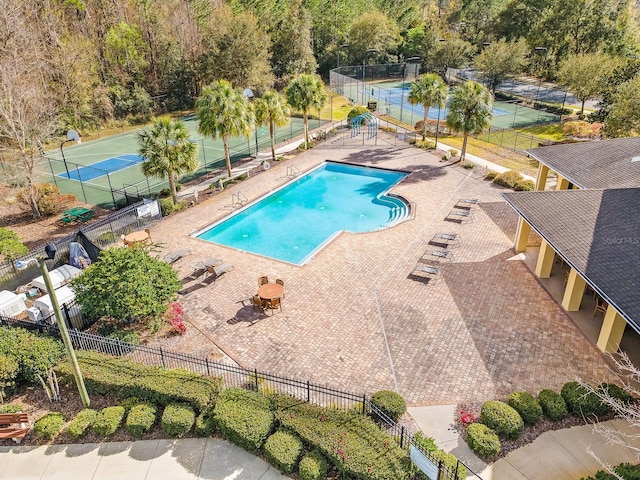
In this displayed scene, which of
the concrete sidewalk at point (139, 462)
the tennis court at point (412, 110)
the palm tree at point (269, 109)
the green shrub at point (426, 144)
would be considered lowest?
the concrete sidewalk at point (139, 462)

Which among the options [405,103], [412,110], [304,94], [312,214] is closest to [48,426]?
[312,214]

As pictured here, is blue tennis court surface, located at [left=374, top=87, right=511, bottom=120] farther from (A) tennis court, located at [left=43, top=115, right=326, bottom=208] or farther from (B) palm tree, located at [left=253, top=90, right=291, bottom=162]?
(B) palm tree, located at [left=253, top=90, right=291, bottom=162]

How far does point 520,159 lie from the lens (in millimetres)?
36906

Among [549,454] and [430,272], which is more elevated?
[430,272]

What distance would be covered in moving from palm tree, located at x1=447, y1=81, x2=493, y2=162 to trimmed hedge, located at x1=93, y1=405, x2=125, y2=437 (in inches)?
1162

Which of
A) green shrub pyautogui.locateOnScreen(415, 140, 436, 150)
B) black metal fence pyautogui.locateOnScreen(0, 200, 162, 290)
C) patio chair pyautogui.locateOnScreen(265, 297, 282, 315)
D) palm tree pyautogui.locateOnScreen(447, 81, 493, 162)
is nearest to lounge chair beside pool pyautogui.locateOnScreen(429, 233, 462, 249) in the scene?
patio chair pyautogui.locateOnScreen(265, 297, 282, 315)

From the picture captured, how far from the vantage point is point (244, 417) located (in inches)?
474

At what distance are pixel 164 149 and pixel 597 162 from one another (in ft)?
81.5

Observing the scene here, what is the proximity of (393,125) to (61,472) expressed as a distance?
4346 cm

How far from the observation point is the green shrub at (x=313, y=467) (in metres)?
10.8

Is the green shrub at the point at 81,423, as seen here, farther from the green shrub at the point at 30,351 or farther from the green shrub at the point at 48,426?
the green shrub at the point at 30,351

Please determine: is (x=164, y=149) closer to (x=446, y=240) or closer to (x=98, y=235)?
(x=98, y=235)

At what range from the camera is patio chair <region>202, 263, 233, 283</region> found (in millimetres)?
20125

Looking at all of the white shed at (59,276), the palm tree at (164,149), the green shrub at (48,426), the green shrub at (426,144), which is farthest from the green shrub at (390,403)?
the green shrub at (426,144)
